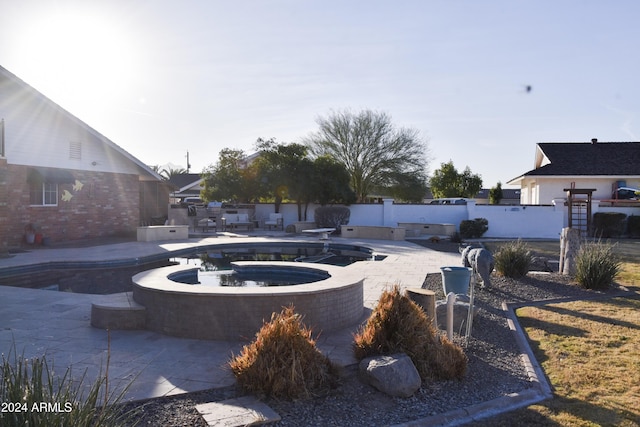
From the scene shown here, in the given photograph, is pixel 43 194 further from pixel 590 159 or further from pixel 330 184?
pixel 590 159

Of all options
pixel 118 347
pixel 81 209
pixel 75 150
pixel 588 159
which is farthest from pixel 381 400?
pixel 588 159

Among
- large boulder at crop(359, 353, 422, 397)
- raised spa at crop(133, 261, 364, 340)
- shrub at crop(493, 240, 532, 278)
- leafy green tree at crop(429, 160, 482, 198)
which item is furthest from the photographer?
leafy green tree at crop(429, 160, 482, 198)

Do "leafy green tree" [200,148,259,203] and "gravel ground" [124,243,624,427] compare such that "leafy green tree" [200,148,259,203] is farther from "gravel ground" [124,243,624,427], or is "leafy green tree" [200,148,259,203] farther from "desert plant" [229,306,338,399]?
"desert plant" [229,306,338,399]

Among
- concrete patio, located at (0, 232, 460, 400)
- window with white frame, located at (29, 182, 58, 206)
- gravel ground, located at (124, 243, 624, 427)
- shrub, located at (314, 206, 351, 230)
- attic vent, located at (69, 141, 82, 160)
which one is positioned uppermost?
attic vent, located at (69, 141, 82, 160)

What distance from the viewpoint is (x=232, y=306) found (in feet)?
17.6

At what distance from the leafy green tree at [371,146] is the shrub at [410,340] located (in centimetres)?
2539

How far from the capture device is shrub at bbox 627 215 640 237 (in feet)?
67.5

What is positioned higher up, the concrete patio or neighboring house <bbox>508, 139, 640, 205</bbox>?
neighboring house <bbox>508, 139, 640, 205</bbox>

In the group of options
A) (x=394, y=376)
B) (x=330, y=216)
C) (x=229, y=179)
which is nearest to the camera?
(x=394, y=376)

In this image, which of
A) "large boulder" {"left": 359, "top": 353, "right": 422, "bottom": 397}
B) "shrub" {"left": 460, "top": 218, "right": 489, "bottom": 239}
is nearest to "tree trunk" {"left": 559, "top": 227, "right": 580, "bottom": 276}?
"large boulder" {"left": 359, "top": 353, "right": 422, "bottom": 397}

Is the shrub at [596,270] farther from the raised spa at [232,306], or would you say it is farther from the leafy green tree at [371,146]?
the leafy green tree at [371,146]

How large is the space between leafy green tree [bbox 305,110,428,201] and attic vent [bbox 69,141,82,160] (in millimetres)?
15321

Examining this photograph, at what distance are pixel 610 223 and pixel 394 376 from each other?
20855 millimetres

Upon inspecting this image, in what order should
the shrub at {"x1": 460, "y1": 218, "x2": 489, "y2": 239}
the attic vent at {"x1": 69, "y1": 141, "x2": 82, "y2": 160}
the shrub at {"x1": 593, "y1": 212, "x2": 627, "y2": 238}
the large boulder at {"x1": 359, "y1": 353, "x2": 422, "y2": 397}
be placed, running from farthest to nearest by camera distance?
the shrub at {"x1": 593, "y1": 212, "x2": 627, "y2": 238}, the shrub at {"x1": 460, "y1": 218, "x2": 489, "y2": 239}, the attic vent at {"x1": 69, "y1": 141, "x2": 82, "y2": 160}, the large boulder at {"x1": 359, "y1": 353, "x2": 422, "y2": 397}
